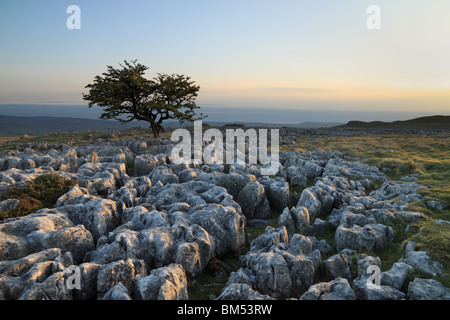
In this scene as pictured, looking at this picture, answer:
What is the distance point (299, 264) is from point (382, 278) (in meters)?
3.98

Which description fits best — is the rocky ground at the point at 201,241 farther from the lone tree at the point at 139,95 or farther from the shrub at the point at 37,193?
the lone tree at the point at 139,95

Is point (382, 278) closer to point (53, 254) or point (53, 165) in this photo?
point (53, 254)

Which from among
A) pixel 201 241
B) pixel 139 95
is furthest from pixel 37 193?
pixel 139 95

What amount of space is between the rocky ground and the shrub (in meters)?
1.01

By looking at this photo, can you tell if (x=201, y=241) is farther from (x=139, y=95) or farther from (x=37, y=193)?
(x=139, y=95)

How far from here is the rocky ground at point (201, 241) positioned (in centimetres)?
1196

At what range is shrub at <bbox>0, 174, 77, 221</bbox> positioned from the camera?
60.3 ft

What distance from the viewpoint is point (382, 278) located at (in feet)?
42.6

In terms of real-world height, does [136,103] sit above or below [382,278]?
above

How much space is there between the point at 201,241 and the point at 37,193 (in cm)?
1436

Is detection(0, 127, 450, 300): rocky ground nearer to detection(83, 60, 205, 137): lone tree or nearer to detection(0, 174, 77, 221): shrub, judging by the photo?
detection(0, 174, 77, 221): shrub

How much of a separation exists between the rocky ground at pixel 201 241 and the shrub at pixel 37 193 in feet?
3.31

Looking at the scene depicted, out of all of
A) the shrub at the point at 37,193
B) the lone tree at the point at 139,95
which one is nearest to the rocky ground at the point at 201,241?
the shrub at the point at 37,193
